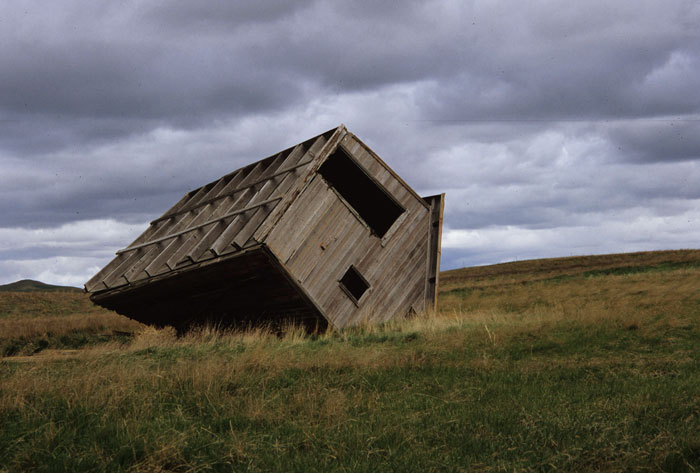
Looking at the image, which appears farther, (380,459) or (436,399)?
(436,399)

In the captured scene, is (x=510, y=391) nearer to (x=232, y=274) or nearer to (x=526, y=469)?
(x=526, y=469)

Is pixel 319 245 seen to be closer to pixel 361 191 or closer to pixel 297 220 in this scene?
pixel 297 220

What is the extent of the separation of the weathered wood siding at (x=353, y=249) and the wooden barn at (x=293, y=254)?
3cm

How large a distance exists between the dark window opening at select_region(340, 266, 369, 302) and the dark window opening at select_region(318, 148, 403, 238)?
7.09 ft

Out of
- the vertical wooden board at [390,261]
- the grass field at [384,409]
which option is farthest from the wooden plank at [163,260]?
the vertical wooden board at [390,261]

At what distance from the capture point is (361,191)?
774 inches

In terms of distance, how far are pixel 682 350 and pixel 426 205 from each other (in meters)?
8.90

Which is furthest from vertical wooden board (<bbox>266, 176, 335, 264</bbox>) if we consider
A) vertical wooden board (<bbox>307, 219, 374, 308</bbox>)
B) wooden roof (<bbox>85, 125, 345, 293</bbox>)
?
vertical wooden board (<bbox>307, 219, 374, 308</bbox>)

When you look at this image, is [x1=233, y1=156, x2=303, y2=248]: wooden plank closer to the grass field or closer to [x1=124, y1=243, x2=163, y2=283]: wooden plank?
the grass field

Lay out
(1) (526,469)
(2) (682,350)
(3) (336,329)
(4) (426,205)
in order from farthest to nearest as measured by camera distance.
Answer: (4) (426,205), (3) (336,329), (2) (682,350), (1) (526,469)

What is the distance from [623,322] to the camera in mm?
12352

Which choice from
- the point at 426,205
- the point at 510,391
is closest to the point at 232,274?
the point at 426,205

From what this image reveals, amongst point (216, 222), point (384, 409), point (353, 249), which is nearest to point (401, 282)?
point (353, 249)

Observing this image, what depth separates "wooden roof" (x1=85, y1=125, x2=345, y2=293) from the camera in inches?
571
